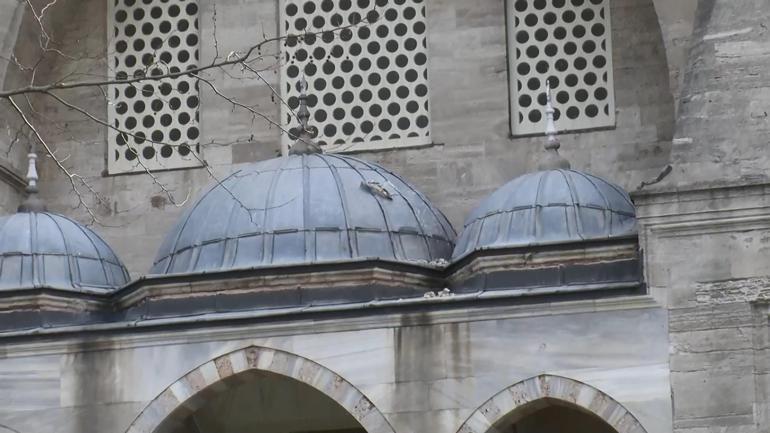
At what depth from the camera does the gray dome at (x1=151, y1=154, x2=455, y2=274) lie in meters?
25.5

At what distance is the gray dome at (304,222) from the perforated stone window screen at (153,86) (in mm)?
3180

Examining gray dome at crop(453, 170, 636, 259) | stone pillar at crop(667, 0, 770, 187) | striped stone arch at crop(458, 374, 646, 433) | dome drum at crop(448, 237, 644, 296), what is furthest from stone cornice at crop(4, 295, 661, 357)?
stone pillar at crop(667, 0, 770, 187)

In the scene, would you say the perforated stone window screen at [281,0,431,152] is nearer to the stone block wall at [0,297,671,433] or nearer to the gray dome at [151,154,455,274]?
the gray dome at [151,154,455,274]

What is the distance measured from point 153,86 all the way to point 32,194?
10.1 ft

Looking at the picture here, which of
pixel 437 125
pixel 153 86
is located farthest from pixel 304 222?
pixel 153 86

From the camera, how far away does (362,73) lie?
2950 centimetres

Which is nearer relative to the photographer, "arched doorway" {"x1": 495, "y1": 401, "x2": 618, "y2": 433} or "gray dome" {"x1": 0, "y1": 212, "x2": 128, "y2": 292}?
"arched doorway" {"x1": 495, "y1": 401, "x2": 618, "y2": 433}

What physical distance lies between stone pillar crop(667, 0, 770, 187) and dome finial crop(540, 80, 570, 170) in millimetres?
1879

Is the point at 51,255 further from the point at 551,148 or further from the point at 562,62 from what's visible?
the point at 562,62

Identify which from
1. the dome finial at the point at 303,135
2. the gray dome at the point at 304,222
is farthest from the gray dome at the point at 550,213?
the dome finial at the point at 303,135

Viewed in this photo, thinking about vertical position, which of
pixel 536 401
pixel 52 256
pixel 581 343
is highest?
pixel 52 256

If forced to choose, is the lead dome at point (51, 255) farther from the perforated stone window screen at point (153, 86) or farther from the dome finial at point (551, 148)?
the dome finial at point (551, 148)

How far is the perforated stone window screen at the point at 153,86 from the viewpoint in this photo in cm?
2984

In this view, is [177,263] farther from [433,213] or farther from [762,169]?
[762,169]
